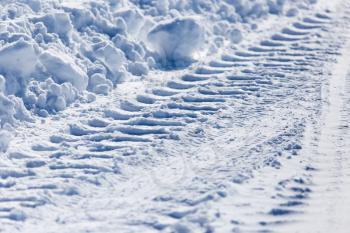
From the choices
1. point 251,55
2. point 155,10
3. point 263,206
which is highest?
point 155,10

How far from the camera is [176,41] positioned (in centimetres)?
725

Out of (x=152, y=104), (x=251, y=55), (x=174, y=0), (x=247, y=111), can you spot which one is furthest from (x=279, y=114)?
(x=174, y=0)

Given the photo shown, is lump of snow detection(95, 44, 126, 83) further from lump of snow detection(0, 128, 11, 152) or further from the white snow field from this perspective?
lump of snow detection(0, 128, 11, 152)

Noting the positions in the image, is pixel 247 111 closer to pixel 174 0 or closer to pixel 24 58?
pixel 24 58

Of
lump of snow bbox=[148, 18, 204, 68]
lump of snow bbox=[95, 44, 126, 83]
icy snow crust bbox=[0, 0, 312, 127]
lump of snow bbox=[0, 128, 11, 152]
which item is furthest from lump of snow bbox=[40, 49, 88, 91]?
lump of snow bbox=[148, 18, 204, 68]

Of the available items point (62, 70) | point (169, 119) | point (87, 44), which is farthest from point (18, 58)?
→ point (169, 119)

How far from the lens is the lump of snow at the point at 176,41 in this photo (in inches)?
285

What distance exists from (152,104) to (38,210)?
2021 millimetres

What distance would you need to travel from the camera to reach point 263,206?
4492 millimetres

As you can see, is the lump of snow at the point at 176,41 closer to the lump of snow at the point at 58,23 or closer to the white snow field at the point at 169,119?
the white snow field at the point at 169,119

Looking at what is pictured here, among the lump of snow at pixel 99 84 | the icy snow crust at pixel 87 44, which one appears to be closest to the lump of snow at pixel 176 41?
the icy snow crust at pixel 87 44

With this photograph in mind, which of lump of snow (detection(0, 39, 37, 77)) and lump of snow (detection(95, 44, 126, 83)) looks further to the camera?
lump of snow (detection(95, 44, 126, 83))

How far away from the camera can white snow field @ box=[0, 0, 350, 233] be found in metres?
4.47

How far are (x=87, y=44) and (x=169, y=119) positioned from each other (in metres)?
1.40
